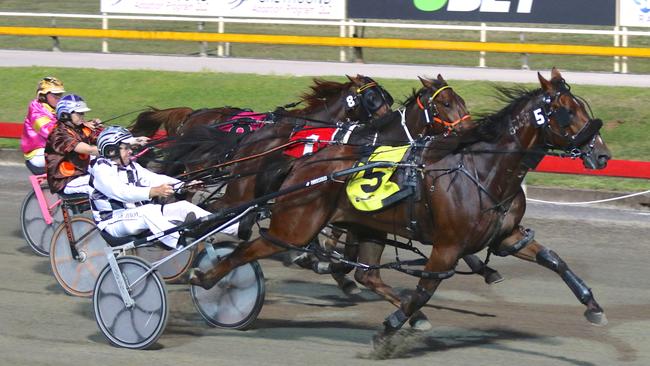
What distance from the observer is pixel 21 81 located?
67.7 feet

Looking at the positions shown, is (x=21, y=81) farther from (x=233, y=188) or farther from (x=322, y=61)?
(x=233, y=188)

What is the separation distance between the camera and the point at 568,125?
7.13 meters

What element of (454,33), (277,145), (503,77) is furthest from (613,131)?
(454,33)

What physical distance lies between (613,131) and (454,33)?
12.8 meters

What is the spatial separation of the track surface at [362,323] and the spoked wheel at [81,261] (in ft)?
0.53

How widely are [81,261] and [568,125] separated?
4166mm

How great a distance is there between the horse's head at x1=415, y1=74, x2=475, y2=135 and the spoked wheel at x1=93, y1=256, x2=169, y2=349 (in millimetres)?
2948

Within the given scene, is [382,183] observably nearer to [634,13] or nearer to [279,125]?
[279,125]

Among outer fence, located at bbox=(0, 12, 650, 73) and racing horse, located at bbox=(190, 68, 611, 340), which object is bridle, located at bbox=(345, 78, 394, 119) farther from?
outer fence, located at bbox=(0, 12, 650, 73)

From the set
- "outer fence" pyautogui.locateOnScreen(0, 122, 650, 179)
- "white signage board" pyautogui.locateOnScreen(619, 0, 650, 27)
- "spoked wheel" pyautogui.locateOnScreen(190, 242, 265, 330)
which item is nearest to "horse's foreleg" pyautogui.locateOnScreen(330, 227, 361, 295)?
"spoked wheel" pyautogui.locateOnScreen(190, 242, 265, 330)

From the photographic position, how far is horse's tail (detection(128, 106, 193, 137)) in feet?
39.0

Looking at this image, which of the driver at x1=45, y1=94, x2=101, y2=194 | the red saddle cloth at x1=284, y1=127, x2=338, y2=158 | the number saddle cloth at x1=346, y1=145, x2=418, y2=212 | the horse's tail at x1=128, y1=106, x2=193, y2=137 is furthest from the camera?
the horse's tail at x1=128, y1=106, x2=193, y2=137

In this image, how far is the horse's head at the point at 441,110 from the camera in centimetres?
936

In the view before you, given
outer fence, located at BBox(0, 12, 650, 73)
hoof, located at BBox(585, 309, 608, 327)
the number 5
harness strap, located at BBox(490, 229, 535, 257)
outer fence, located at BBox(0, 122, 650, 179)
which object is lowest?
outer fence, located at BBox(0, 122, 650, 179)
